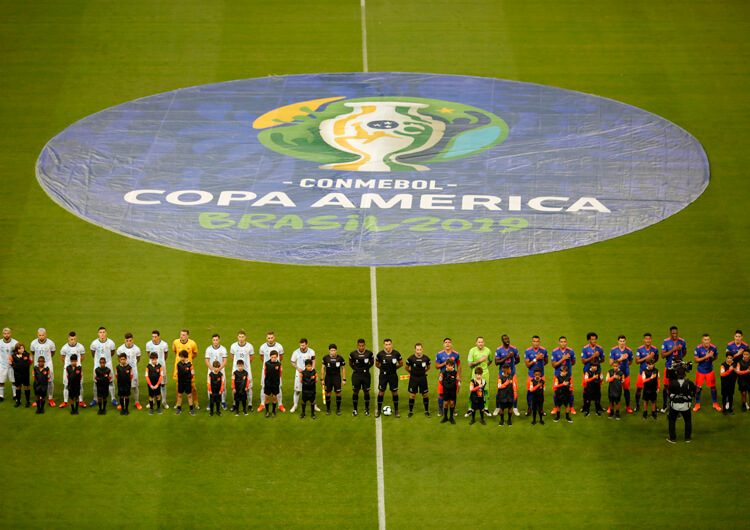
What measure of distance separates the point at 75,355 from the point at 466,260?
860 cm

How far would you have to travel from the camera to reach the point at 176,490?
15.5m

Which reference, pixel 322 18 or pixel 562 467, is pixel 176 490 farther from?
pixel 322 18

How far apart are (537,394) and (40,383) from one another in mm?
8504

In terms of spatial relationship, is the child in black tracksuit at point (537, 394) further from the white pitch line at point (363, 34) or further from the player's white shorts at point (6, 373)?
the white pitch line at point (363, 34)

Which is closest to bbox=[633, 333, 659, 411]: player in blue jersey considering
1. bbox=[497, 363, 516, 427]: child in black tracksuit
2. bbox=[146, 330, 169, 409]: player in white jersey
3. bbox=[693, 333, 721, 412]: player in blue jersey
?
bbox=[693, 333, 721, 412]: player in blue jersey

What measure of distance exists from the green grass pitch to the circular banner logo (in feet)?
1.60

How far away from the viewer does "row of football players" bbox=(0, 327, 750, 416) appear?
675 inches

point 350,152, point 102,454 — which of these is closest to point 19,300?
point 102,454

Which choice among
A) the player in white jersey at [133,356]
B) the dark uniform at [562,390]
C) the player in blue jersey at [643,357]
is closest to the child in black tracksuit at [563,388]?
the dark uniform at [562,390]

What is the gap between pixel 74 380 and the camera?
17078mm

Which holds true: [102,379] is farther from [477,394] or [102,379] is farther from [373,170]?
[373,170]

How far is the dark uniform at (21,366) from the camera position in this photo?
1728cm

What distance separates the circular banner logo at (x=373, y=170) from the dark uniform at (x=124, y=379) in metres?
5.27

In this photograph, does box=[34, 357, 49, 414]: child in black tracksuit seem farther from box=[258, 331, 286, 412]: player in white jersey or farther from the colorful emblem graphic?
the colorful emblem graphic
